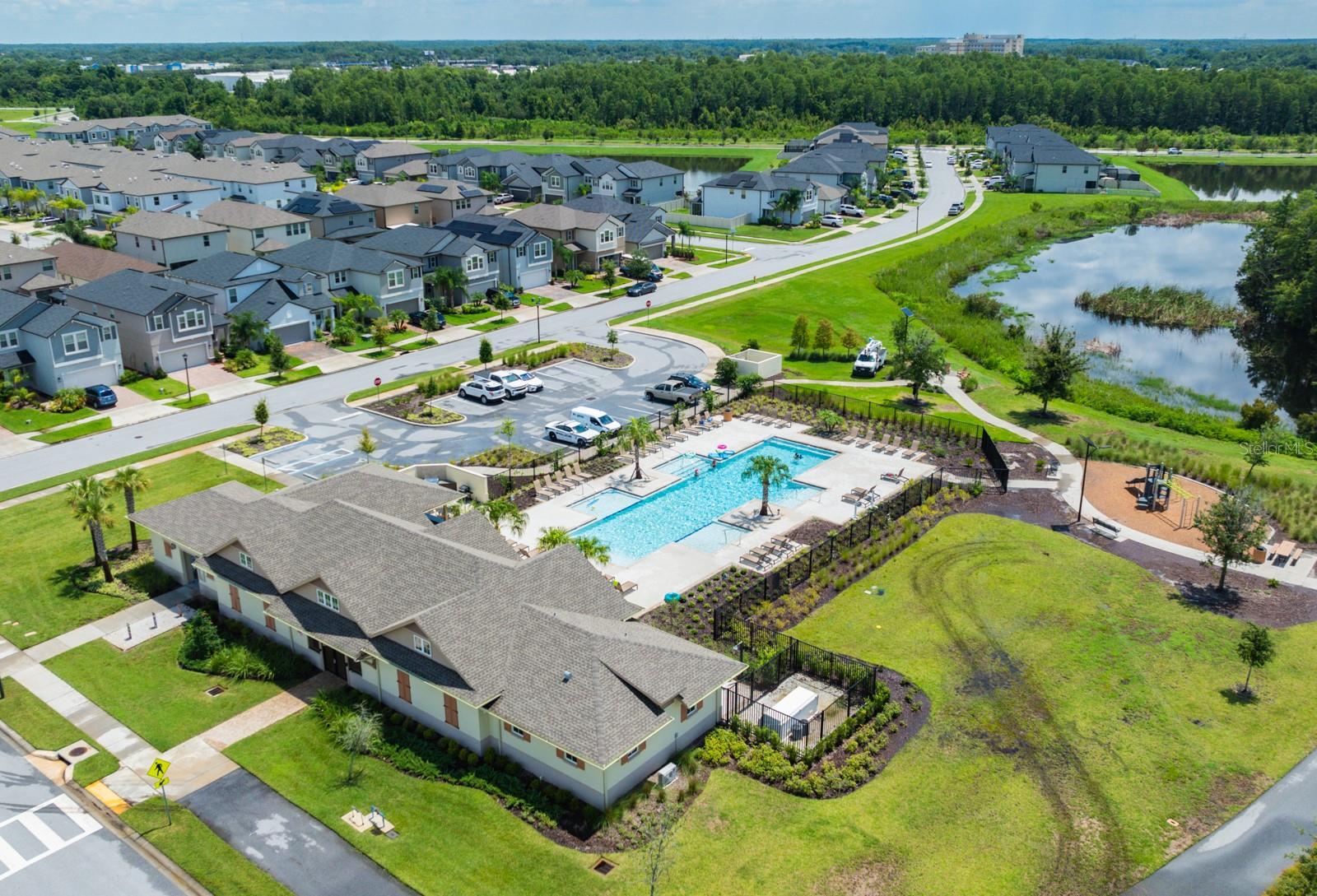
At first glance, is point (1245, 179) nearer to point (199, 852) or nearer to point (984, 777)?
point (984, 777)

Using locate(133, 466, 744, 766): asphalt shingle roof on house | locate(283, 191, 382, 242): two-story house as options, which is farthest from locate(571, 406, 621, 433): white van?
locate(283, 191, 382, 242): two-story house

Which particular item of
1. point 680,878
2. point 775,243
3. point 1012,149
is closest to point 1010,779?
point 680,878

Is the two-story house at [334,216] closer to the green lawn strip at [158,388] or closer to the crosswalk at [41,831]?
the green lawn strip at [158,388]

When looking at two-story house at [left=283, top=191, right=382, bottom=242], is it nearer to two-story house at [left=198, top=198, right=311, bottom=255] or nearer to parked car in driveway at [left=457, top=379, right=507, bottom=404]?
two-story house at [left=198, top=198, right=311, bottom=255]

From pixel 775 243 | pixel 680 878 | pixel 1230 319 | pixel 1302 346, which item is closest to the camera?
pixel 680 878

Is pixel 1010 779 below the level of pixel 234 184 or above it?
below

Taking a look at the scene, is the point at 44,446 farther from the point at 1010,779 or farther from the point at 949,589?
the point at 1010,779
